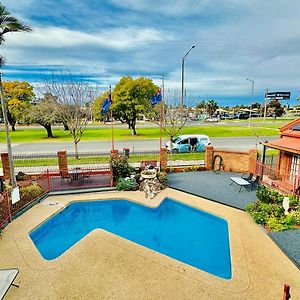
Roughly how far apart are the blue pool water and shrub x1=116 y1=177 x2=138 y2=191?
4.23 ft

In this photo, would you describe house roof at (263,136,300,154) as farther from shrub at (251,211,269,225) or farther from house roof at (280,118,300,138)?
shrub at (251,211,269,225)

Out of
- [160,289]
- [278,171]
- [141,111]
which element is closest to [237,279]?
[160,289]

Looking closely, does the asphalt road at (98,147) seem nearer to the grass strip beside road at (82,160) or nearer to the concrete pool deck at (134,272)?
the grass strip beside road at (82,160)

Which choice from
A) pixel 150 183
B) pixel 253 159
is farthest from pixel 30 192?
pixel 253 159

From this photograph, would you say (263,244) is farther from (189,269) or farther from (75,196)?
(75,196)

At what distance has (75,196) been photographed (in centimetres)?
1448

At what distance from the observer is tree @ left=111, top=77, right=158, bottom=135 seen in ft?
124

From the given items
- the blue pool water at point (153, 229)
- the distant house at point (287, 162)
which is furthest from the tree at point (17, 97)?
the distant house at point (287, 162)

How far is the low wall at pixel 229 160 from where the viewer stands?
1792 cm

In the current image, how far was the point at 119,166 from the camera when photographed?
50.7ft

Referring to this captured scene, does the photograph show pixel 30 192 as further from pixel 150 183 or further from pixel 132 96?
pixel 132 96

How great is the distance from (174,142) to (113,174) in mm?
11040

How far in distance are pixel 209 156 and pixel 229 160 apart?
5.03 ft

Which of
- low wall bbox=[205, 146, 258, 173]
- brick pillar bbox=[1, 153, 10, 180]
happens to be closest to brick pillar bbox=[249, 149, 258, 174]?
low wall bbox=[205, 146, 258, 173]
